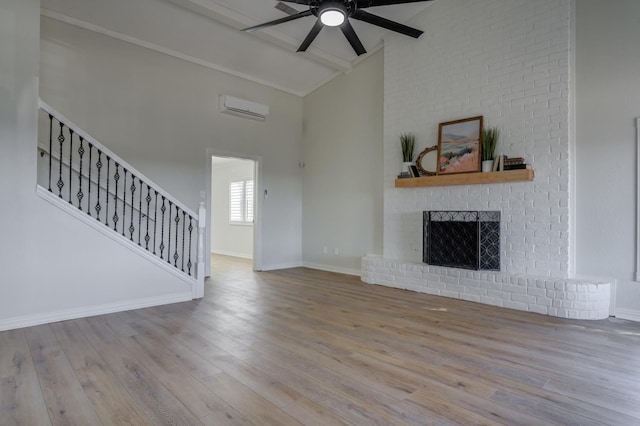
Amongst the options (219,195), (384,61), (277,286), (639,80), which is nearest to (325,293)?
(277,286)

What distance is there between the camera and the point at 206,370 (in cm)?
233

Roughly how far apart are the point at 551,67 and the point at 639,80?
32.1 inches

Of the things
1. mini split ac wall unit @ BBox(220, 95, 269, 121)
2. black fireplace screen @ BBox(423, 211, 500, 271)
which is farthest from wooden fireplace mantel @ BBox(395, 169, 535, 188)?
mini split ac wall unit @ BBox(220, 95, 269, 121)

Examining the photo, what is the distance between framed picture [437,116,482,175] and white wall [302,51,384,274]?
127 centimetres

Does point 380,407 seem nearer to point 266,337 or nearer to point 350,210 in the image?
point 266,337

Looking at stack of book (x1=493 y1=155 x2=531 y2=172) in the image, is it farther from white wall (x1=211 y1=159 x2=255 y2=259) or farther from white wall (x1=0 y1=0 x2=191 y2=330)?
white wall (x1=211 y1=159 x2=255 y2=259)

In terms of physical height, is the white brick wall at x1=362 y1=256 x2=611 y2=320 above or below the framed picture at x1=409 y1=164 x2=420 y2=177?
below

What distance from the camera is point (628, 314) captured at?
3.57 metres

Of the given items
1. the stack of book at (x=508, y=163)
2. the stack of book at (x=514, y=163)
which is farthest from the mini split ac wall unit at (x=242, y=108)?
the stack of book at (x=514, y=163)

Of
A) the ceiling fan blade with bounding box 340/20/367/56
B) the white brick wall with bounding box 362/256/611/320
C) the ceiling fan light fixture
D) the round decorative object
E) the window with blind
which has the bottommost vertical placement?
the white brick wall with bounding box 362/256/611/320

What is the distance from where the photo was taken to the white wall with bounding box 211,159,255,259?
8773 millimetres

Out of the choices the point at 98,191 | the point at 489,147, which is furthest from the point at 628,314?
the point at 98,191

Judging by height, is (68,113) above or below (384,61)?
below

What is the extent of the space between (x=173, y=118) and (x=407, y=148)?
3.73 meters
